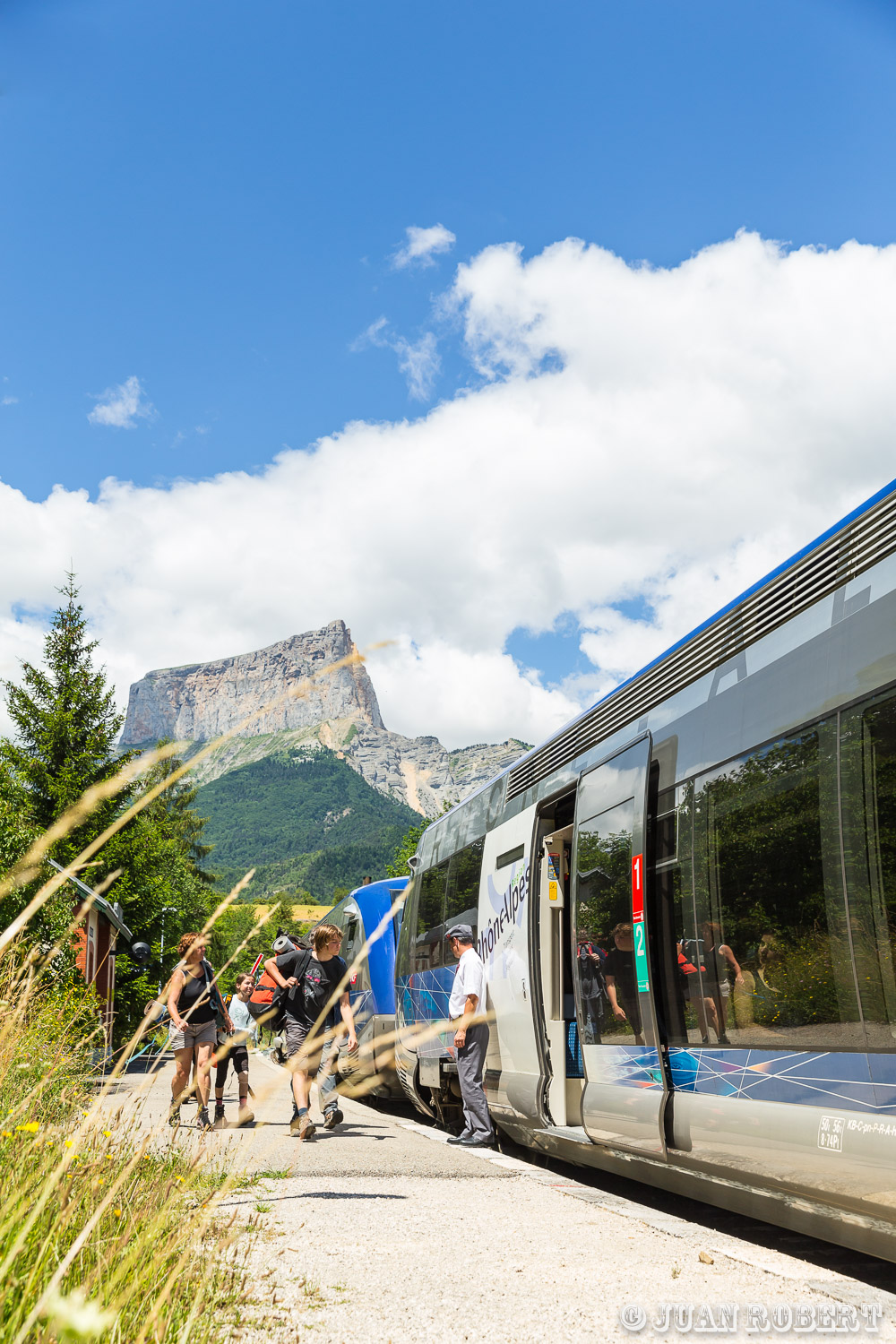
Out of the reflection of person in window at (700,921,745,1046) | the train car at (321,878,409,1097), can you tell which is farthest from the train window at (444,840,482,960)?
the reflection of person in window at (700,921,745,1046)

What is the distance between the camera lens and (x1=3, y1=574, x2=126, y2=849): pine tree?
94.9 ft

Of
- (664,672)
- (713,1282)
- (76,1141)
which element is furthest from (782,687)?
(76,1141)

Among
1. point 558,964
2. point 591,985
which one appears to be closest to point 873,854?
point 591,985

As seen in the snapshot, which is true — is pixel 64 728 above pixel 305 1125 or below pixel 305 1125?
above

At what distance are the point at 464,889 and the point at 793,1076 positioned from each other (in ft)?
20.1

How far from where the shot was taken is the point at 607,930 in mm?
6684

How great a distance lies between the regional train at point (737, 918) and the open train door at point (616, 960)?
2cm

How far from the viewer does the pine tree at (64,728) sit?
28922mm

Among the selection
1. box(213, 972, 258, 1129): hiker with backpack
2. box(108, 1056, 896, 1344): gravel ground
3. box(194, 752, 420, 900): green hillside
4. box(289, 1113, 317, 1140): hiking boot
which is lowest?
box(108, 1056, 896, 1344): gravel ground

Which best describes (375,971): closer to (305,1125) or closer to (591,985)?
(305,1125)

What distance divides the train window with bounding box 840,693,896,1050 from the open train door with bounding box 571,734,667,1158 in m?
2.04

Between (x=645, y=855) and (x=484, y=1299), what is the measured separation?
2.79 m

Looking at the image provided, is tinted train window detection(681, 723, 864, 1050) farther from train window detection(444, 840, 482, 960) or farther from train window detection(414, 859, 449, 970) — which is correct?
train window detection(414, 859, 449, 970)

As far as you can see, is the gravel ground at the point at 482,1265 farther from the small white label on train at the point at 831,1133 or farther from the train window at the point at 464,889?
the train window at the point at 464,889
